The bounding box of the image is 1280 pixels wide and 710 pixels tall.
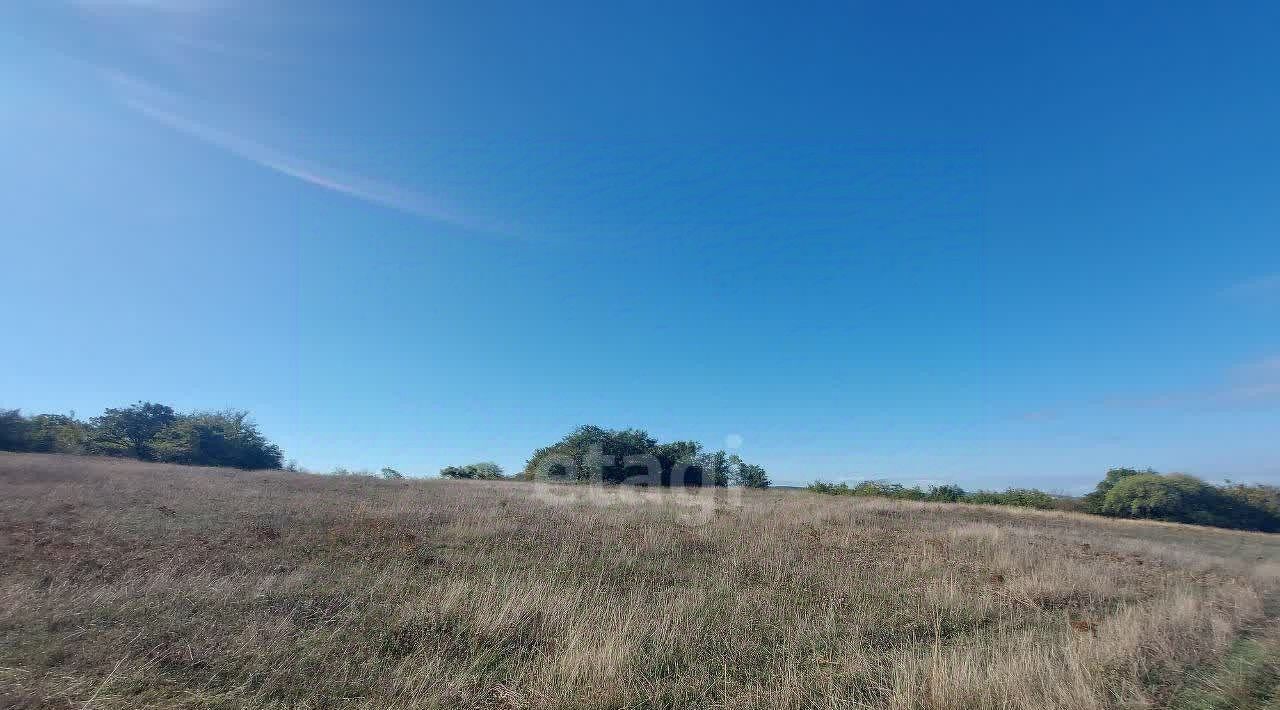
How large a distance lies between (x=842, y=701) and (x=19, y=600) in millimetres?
8499

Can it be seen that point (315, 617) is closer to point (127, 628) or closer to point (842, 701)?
point (127, 628)

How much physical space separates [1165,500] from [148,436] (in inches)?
3236

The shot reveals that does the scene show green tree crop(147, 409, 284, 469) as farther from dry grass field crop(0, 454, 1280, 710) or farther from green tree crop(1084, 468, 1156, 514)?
green tree crop(1084, 468, 1156, 514)

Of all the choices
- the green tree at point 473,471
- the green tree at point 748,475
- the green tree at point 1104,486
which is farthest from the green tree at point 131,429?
the green tree at point 1104,486

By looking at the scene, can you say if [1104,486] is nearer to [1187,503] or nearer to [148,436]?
[1187,503]

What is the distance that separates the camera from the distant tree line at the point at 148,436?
3531 centimetres

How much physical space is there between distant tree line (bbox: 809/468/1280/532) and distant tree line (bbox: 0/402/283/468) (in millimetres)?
58551

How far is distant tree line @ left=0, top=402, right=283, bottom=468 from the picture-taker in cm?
3531

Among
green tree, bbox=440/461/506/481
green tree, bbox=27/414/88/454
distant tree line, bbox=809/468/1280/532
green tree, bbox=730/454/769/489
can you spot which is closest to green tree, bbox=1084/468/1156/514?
distant tree line, bbox=809/468/1280/532

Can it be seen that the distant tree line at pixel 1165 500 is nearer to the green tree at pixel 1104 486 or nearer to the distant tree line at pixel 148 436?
the green tree at pixel 1104 486

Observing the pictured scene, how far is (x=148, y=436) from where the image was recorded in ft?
149

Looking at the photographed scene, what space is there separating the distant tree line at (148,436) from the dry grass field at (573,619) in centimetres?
3386

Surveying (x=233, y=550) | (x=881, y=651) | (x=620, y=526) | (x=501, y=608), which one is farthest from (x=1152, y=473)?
(x=233, y=550)

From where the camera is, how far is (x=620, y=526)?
14.7 meters
